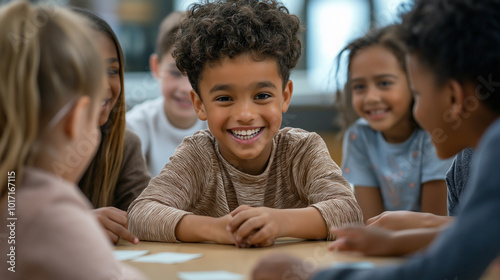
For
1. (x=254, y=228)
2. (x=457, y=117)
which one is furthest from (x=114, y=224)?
(x=457, y=117)

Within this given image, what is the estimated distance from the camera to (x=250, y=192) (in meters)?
1.42

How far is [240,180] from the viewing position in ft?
4.69

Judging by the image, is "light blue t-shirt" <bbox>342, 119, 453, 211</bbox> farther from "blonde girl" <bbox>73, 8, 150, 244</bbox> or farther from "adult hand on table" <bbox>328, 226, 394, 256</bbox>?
"adult hand on table" <bbox>328, 226, 394, 256</bbox>

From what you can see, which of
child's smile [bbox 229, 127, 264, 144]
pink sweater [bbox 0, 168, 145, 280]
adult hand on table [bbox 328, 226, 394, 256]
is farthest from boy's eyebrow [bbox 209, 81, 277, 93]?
pink sweater [bbox 0, 168, 145, 280]

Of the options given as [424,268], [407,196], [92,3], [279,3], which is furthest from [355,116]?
[92,3]

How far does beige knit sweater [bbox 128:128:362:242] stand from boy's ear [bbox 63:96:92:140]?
0.55m

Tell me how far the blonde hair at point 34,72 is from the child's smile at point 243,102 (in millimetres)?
652

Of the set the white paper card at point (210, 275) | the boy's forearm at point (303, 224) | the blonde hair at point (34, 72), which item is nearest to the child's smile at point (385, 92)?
the boy's forearm at point (303, 224)

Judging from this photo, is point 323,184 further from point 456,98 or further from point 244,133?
point 456,98

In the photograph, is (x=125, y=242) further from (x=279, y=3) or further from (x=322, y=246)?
(x=279, y=3)

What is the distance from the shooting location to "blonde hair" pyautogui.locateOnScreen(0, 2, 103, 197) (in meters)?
0.66

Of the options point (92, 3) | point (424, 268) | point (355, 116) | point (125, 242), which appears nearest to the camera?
point (424, 268)

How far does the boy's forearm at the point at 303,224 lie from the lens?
1115mm

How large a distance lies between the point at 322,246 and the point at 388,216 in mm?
142
